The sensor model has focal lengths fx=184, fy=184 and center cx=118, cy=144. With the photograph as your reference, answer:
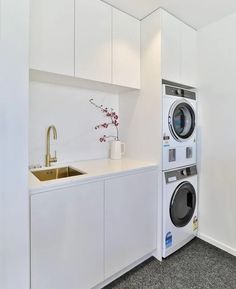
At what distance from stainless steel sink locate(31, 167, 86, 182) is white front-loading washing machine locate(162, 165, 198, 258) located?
91 cm

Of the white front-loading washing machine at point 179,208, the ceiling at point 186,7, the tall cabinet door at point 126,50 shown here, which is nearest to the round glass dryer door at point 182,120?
the white front-loading washing machine at point 179,208

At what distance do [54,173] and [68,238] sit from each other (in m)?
0.68

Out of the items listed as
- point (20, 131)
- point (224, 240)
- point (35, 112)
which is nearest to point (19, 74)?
point (20, 131)

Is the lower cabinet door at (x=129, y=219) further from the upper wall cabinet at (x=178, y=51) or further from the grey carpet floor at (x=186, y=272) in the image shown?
the upper wall cabinet at (x=178, y=51)

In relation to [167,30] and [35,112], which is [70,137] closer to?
[35,112]

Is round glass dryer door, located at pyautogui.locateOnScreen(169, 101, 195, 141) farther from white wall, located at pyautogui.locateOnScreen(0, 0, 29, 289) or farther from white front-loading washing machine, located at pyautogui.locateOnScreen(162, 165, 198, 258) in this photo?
white wall, located at pyautogui.locateOnScreen(0, 0, 29, 289)

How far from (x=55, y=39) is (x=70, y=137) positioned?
94 cm

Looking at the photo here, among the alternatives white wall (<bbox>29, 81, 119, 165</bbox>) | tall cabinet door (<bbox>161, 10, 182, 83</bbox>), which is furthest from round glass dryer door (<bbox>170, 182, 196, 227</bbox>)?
tall cabinet door (<bbox>161, 10, 182, 83</bbox>)

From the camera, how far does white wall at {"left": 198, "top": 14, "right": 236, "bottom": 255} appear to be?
191 centimetres

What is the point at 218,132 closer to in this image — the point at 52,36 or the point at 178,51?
the point at 178,51

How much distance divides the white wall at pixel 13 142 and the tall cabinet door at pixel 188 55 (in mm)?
1618

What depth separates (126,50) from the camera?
6.34 feet

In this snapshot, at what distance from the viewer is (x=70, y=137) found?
6.64 ft

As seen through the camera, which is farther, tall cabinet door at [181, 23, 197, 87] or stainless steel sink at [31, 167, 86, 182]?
tall cabinet door at [181, 23, 197, 87]
